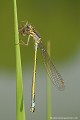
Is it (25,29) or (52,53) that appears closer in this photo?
(25,29)

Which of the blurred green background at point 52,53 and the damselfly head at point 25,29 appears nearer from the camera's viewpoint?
the damselfly head at point 25,29

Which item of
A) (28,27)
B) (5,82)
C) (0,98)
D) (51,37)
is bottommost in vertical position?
(0,98)

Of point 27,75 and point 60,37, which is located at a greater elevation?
point 60,37

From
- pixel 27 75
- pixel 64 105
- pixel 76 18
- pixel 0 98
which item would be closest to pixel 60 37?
pixel 76 18

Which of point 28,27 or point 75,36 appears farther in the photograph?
point 75,36

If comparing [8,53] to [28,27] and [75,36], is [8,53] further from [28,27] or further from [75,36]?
[28,27]

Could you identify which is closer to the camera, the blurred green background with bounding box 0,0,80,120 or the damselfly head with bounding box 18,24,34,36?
the damselfly head with bounding box 18,24,34,36

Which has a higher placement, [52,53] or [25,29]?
[52,53]

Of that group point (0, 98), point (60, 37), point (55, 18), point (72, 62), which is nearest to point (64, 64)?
point (72, 62)
